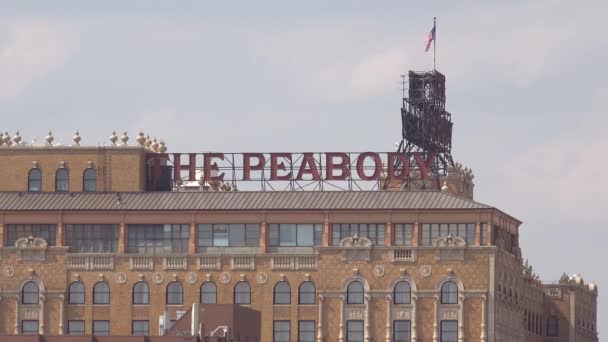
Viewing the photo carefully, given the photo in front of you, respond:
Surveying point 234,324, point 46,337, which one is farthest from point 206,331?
point 46,337

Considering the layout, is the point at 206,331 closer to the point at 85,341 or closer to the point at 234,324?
the point at 234,324

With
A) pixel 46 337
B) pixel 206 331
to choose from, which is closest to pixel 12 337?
pixel 46 337

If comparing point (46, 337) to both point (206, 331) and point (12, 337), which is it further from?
point (206, 331)

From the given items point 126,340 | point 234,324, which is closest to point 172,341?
point 126,340

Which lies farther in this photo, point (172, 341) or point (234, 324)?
point (234, 324)

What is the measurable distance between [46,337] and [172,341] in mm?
8852

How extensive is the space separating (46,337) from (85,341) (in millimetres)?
3484

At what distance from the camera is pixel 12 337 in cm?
A: 18250

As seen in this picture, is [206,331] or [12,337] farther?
[206,331]

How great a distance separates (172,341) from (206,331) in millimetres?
14735

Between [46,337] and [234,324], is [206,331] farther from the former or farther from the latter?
[46,337]

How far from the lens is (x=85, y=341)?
181125 millimetres

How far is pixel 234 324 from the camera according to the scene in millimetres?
199500

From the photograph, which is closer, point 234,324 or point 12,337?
point 12,337
